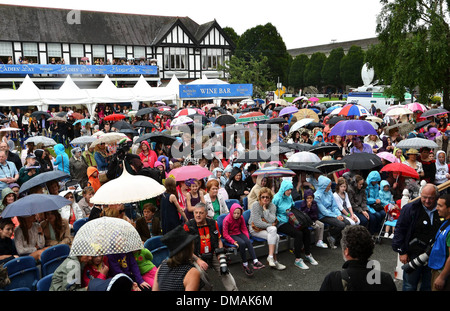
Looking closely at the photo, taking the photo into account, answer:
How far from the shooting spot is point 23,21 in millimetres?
41656

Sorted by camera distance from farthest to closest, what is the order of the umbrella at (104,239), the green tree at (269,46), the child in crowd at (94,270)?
the green tree at (269,46) < the child in crowd at (94,270) < the umbrella at (104,239)

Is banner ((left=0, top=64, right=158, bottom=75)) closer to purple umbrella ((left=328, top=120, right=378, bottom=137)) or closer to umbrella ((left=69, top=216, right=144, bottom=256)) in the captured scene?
purple umbrella ((left=328, top=120, right=378, bottom=137))

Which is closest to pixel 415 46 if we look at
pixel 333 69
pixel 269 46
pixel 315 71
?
pixel 269 46

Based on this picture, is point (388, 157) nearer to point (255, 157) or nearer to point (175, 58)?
point (255, 157)

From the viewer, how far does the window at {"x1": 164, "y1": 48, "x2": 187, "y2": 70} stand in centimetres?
4856

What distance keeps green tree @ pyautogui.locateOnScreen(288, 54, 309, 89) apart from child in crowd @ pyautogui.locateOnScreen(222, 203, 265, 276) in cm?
8042

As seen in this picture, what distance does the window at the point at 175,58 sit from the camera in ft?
159

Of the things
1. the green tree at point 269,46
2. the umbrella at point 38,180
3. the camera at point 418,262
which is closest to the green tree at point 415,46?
the camera at point 418,262

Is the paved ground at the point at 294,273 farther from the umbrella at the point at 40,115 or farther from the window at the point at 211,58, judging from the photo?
the window at the point at 211,58

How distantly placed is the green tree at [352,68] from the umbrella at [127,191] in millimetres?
70627

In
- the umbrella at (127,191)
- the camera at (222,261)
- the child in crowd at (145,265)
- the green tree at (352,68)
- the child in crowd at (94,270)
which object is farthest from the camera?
the green tree at (352,68)

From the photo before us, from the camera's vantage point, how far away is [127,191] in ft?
19.6

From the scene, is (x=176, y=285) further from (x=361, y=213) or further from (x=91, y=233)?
(x=361, y=213)

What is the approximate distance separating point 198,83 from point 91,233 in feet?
87.9
